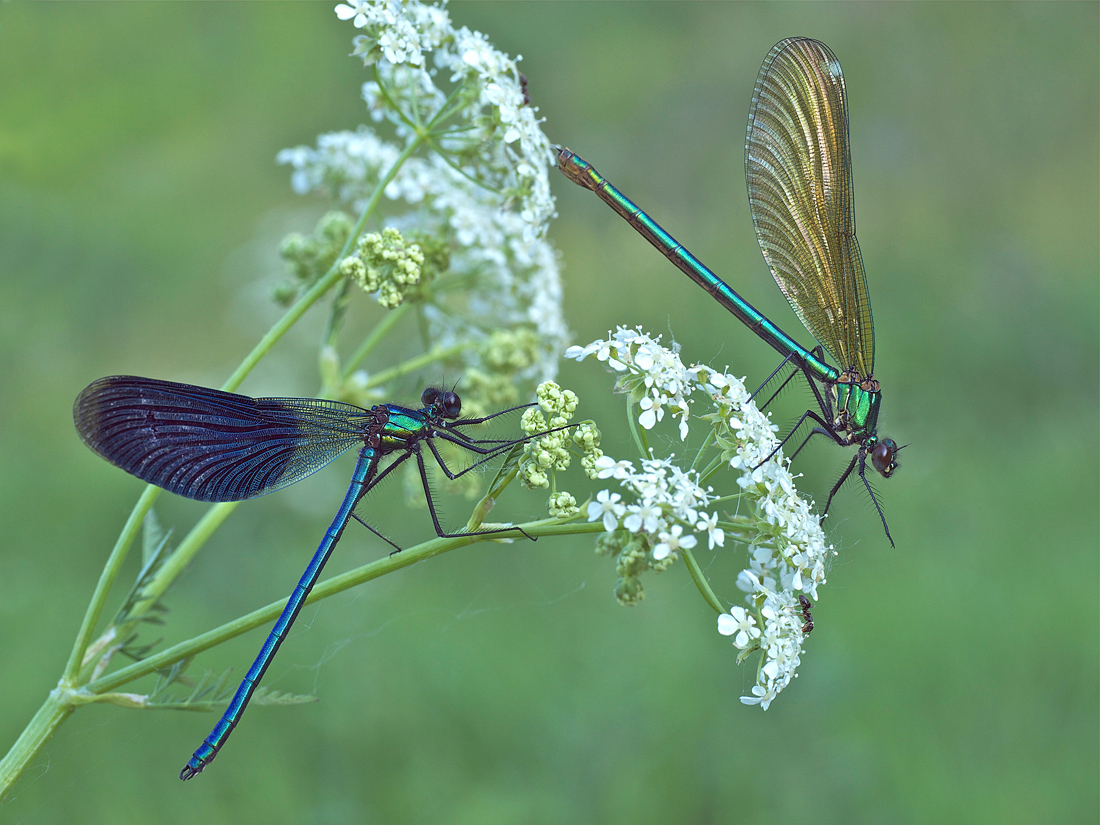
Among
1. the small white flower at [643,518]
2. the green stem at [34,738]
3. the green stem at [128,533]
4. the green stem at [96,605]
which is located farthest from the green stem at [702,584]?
the green stem at [34,738]

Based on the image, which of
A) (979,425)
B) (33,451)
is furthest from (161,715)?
(979,425)

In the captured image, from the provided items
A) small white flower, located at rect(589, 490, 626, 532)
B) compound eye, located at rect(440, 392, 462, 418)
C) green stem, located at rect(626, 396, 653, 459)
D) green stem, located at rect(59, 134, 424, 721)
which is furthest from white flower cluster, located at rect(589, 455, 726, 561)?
green stem, located at rect(59, 134, 424, 721)

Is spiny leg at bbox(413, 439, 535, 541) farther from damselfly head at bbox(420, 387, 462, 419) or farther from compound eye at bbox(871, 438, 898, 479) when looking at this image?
compound eye at bbox(871, 438, 898, 479)

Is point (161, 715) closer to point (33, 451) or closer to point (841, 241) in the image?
point (33, 451)

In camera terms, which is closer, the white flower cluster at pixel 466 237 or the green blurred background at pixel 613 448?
the white flower cluster at pixel 466 237

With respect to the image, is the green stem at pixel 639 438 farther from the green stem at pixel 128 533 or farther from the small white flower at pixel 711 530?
the green stem at pixel 128 533

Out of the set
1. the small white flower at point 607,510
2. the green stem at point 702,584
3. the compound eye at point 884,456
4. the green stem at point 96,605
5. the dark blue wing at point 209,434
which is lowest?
the green stem at point 96,605

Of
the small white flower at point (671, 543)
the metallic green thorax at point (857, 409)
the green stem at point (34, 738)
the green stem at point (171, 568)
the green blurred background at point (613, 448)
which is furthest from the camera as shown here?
the green blurred background at point (613, 448)
